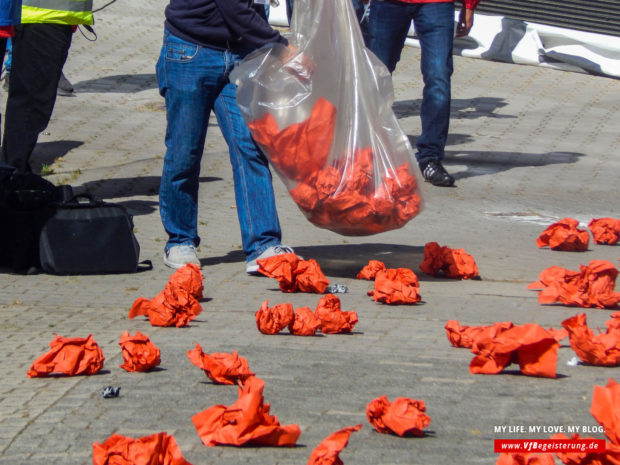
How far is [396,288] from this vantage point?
4.66 m

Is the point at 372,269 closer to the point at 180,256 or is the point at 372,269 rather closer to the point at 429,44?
the point at 180,256

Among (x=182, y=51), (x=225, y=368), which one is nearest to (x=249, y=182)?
(x=182, y=51)

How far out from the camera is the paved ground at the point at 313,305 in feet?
10.1

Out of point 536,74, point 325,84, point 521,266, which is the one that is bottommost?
point 536,74

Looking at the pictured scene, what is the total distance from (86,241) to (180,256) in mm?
464

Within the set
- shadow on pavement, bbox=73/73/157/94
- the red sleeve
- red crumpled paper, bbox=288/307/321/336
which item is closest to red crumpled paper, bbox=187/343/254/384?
red crumpled paper, bbox=288/307/321/336

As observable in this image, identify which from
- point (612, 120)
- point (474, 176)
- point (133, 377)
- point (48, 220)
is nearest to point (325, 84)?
point (48, 220)

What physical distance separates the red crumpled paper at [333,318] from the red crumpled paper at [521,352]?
2.14 feet

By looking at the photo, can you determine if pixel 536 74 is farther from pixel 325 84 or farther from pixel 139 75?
pixel 325 84

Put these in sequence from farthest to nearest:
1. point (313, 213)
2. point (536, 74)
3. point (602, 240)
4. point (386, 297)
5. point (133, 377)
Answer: point (536, 74) < point (602, 240) < point (313, 213) < point (386, 297) < point (133, 377)

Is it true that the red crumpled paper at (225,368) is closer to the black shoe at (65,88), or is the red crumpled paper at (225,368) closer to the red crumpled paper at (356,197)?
the red crumpled paper at (356,197)

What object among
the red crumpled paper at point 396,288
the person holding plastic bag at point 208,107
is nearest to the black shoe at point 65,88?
the person holding plastic bag at point 208,107

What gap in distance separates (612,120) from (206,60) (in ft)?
22.0

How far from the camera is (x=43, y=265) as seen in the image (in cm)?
514
